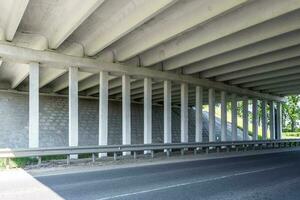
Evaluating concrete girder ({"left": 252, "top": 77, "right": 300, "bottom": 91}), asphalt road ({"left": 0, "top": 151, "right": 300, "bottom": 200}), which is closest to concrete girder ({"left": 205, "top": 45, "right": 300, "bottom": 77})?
asphalt road ({"left": 0, "top": 151, "right": 300, "bottom": 200})

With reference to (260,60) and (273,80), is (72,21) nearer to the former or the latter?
(260,60)

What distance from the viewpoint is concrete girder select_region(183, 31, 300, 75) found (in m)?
14.6

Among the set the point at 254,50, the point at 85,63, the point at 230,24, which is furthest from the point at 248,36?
the point at 85,63

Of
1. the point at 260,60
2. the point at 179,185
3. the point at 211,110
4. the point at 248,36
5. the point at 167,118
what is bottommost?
the point at 179,185

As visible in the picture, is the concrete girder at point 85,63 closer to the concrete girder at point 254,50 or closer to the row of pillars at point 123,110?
the row of pillars at point 123,110

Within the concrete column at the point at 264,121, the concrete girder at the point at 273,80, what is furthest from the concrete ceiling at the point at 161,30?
the concrete column at the point at 264,121

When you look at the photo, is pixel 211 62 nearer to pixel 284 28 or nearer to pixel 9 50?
pixel 284 28

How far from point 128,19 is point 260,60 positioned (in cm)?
911

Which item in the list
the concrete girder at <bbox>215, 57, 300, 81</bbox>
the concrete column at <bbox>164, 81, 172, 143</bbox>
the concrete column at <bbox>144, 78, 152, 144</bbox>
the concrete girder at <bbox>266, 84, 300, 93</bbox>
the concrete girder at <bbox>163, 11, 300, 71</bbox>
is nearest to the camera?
the concrete girder at <bbox>163, 11, 300, 71</bbox>

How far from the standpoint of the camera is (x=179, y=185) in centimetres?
895

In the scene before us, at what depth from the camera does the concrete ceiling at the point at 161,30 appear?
11.5 m

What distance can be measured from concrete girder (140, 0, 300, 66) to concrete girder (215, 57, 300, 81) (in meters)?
6.75

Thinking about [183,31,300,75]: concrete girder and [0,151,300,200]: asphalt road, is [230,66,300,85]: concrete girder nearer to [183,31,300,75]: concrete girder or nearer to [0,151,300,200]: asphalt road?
[183,31,300,75]: concrete girder

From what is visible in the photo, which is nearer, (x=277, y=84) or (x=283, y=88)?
(x=277, y=84)
